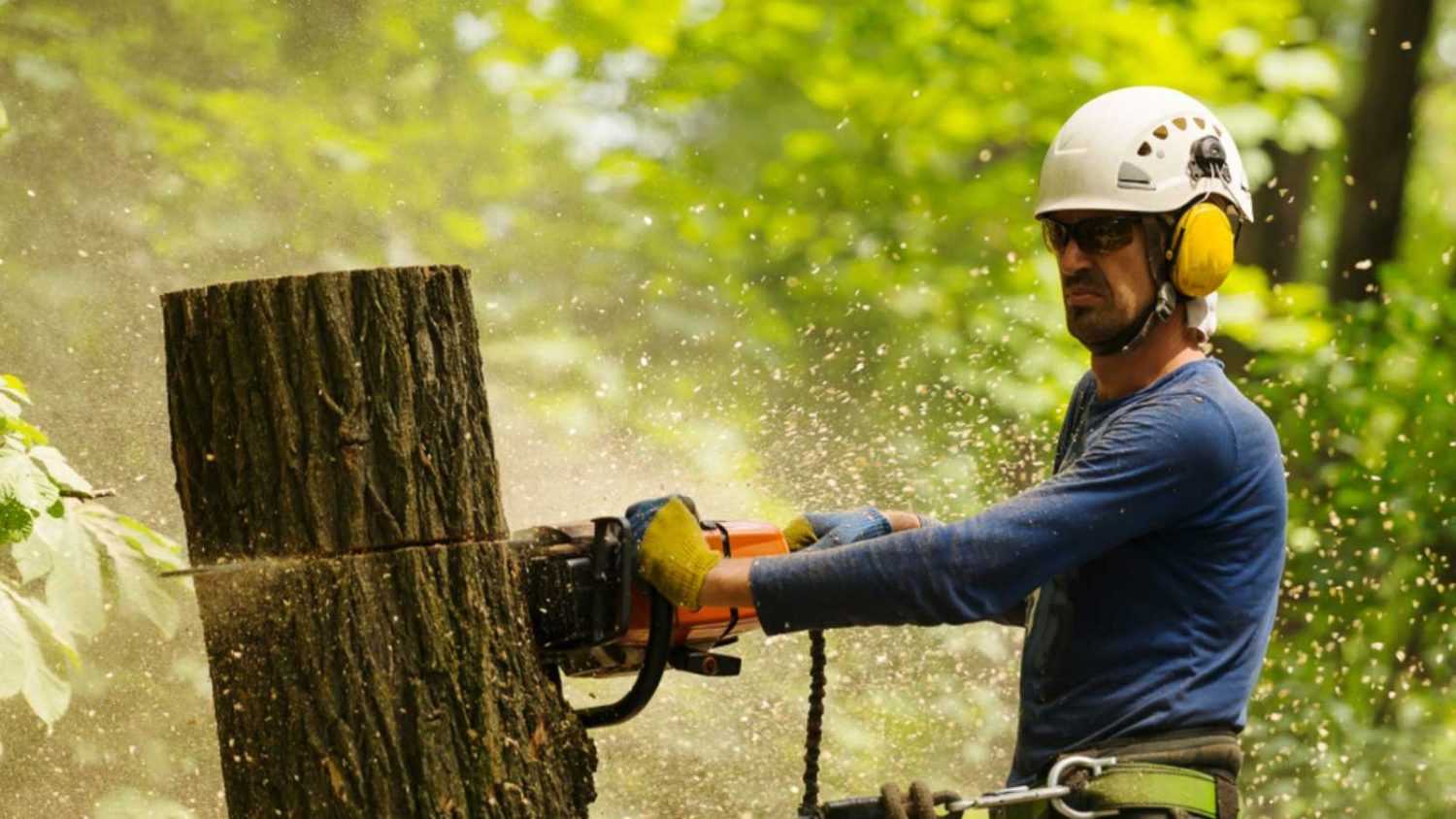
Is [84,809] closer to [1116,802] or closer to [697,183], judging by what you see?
[697,183]

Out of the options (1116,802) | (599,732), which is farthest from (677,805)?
(1116,802)

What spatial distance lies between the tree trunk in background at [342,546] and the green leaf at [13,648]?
1.11 meters

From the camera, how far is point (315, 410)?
2182 millimetres

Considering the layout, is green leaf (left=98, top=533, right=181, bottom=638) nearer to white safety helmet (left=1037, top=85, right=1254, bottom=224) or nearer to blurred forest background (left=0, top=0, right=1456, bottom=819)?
white safety helmet (left=1037, top=85, right=1254, bottom=224)

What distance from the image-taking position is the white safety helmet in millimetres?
2613

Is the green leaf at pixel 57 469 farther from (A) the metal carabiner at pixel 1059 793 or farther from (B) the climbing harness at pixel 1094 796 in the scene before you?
(A) the metal carabiner at pixel 1059 793

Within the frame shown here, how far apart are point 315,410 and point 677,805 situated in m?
5.56

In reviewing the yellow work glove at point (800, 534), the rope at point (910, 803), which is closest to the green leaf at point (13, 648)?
the yellow work glove at point (800, 534)

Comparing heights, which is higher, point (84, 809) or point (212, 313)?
point (212, 313)

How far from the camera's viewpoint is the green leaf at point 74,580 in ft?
10.7

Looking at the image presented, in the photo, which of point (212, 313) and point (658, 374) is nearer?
point (212, 313)

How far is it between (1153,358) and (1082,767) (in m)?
0.73

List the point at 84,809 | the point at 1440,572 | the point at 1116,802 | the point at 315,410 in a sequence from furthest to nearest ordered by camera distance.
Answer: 1. the point at 1440,572
2. the point at 84,809
3. the point at 1116,802
4. the point at 315,410

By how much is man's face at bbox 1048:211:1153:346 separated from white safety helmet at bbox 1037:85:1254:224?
5 cm
